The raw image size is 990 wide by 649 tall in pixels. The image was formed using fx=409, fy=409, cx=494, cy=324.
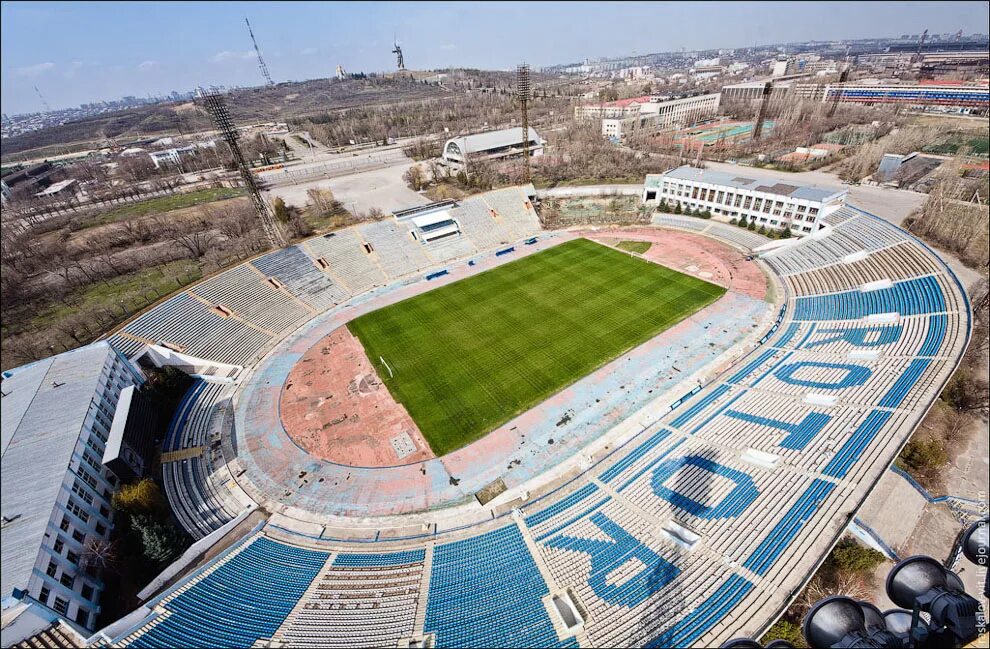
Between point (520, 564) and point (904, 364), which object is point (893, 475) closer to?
point (904, 364)

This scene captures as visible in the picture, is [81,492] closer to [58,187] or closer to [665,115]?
[58,187]

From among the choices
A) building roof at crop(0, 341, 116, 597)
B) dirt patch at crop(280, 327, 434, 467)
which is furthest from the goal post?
building roof at crop(0, 341, 116, 597)

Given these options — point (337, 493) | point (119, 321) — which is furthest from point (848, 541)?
point (119, 321)

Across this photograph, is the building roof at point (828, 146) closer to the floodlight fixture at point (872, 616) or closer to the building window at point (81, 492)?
the floodlight fixture at point (872, 616)

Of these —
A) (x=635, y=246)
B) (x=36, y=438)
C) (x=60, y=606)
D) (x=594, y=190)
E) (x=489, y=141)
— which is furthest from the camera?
(x=489, y=141)

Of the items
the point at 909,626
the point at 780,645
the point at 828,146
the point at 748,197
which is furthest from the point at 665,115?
the point at 780,645

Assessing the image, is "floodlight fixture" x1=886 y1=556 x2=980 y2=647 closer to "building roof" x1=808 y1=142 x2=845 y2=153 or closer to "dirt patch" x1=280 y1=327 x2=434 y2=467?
"dirt patch" x1=280 y1=327 x2=434 y2=467
